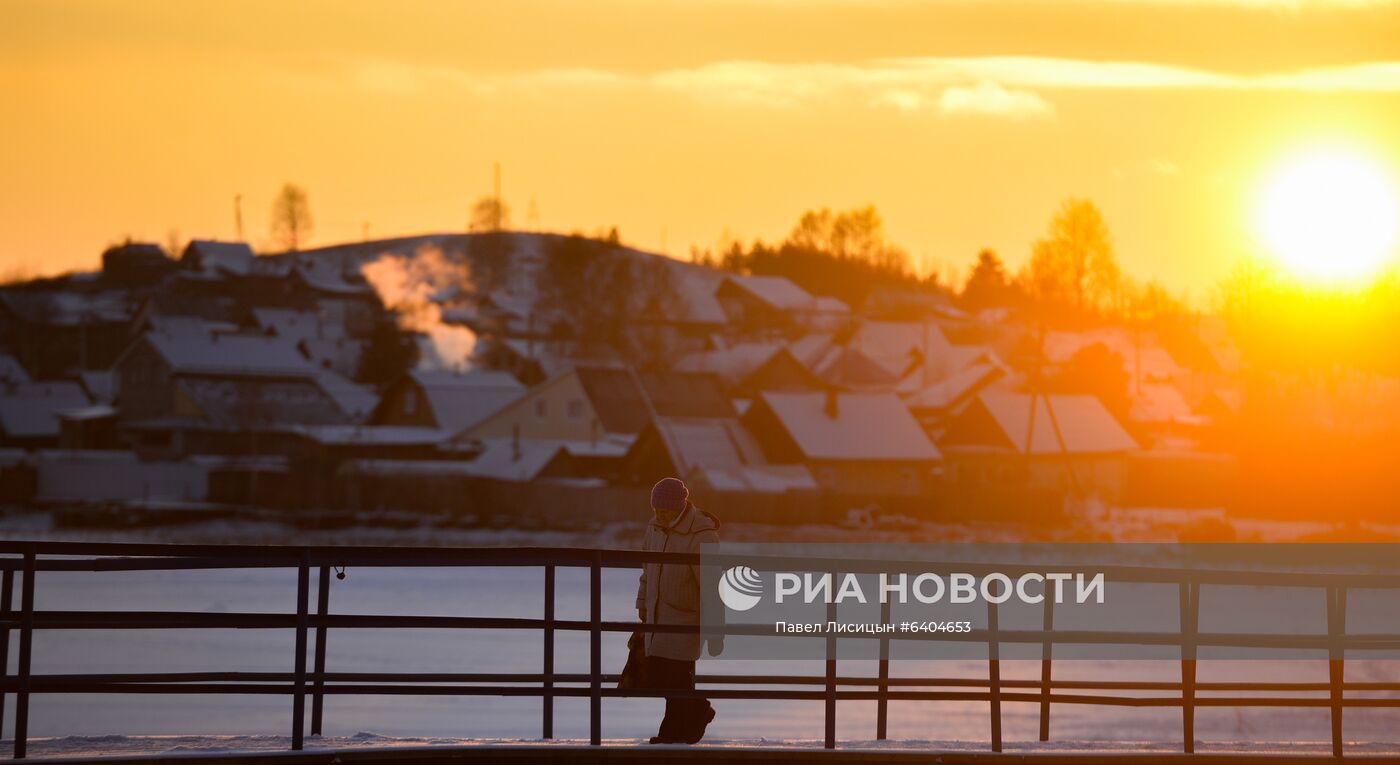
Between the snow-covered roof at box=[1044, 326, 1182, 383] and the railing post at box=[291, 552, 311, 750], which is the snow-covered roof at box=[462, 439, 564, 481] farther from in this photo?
the railing post at box=[291, 552, 311, 750]

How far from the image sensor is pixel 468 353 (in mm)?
118875

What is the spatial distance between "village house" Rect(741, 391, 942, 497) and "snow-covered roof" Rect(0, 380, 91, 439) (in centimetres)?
3957

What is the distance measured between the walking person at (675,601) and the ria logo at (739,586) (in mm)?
281

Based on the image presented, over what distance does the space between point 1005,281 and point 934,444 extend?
9480cm

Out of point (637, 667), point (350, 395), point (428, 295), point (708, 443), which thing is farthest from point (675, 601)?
point (428, 295)

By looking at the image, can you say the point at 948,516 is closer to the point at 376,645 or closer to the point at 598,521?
the point at 598,521

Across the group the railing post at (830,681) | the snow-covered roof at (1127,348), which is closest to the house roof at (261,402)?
the snow-covered roof at (1127,348)

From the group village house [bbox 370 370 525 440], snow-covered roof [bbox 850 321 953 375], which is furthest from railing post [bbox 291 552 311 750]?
snow-covered roof [bbox 850 321 953 375]

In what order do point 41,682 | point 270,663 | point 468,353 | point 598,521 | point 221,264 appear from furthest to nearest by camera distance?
1. point 221,264
2. point 468,353
3. point 598,521
4. point 270,663
5. point 41,682

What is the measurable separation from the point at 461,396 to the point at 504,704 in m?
59.5

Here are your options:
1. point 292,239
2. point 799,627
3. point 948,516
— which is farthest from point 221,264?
point 799,627

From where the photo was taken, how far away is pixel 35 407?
93.9 metres

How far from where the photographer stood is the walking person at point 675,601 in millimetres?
10648

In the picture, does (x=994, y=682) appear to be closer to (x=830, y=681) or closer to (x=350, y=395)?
(x=830, y=681)
